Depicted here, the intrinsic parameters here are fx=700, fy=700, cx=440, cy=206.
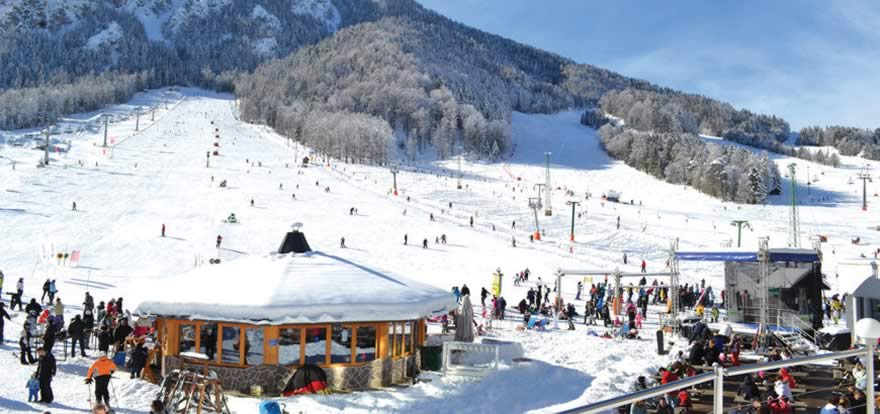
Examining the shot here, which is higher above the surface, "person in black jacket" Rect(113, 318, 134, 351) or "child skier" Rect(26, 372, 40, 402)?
"person in black jacket" Rect(113, 318, 134, 351)

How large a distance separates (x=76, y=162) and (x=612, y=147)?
96063mm

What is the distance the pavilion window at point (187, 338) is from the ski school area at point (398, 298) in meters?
0.05

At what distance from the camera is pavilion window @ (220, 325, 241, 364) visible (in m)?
14.3

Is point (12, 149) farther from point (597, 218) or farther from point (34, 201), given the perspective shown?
point (597, 218)

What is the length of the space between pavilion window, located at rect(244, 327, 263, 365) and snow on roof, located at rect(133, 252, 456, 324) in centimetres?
47

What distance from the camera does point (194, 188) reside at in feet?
187

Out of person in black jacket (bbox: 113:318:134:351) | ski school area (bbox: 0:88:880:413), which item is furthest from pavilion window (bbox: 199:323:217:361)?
person in black jacket (bbox: 113:318:134:351)

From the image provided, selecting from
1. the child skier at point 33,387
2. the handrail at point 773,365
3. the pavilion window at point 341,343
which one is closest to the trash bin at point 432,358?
the pavilion window at point 341,343

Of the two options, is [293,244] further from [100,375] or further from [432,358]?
[100,375]

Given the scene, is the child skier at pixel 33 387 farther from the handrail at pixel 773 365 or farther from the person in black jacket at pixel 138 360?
the handrail at pixel 773 365

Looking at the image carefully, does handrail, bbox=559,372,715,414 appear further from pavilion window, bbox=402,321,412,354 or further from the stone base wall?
pavilion window, bbox=402,321,412,354

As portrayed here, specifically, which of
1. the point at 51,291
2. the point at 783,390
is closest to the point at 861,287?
the point at 783,390

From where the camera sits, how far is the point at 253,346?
46.8 ft

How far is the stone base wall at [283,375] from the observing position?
14.0 m
